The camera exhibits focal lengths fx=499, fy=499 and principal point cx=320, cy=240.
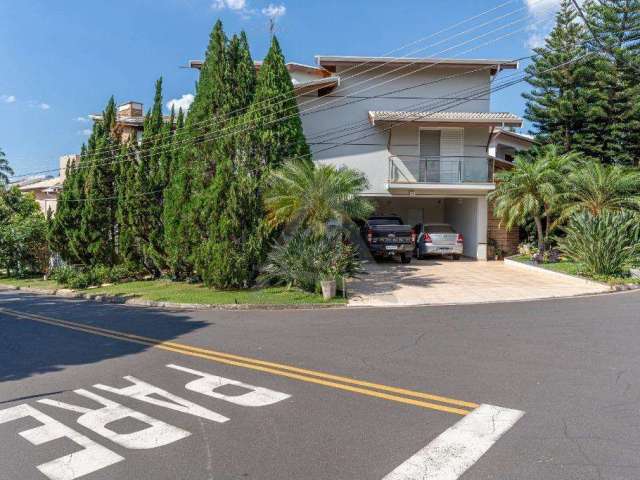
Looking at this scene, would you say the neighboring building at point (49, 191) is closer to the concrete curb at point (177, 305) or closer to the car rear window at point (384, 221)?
the concrete curb at point (177, 305)

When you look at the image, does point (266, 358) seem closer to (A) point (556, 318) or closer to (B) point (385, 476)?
(B) point (385, 476)

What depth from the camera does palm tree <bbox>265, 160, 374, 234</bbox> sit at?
14.6 m

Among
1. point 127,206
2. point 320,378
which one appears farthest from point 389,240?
point 320,378

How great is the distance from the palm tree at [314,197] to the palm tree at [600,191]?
357 inches

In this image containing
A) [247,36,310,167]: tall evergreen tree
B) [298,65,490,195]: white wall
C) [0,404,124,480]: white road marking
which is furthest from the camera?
[298,65,490,195]: white wall

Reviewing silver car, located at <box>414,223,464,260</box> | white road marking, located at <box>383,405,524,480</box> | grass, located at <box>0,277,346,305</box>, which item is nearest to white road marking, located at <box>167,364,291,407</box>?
white road marking, located at <box>383,405,524,480</box>

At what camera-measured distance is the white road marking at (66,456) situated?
12.9 feet

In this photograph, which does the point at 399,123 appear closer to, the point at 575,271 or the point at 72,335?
the point at 575,271

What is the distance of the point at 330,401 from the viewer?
539 cm

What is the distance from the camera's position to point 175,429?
4723 mm

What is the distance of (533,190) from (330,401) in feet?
57.2

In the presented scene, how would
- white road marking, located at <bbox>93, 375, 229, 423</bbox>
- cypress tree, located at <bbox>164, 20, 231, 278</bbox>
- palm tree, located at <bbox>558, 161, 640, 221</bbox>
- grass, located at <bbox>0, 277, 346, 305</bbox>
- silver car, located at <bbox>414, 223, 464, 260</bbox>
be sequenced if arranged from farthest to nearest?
1. silver car, located at <bbox>414, 223, 464, 260</bbox>
2. palm tree, located at <bbox>558, 161, 640, 221</bbox>
3. cypress tree, located at <bbox>164, 20, 231, 278</bbox>
4. grass, located at <bbox>0, 277, 346, 305</bbox>
5. white road marking, located at <bbox>93, 375, 229, 423</bbox>

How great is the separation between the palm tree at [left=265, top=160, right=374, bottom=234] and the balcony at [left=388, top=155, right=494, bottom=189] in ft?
25.5

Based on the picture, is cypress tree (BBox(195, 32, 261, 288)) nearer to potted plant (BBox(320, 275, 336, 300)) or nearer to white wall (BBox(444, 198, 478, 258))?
potted plant (BBox(320, 275, 336, 300))
